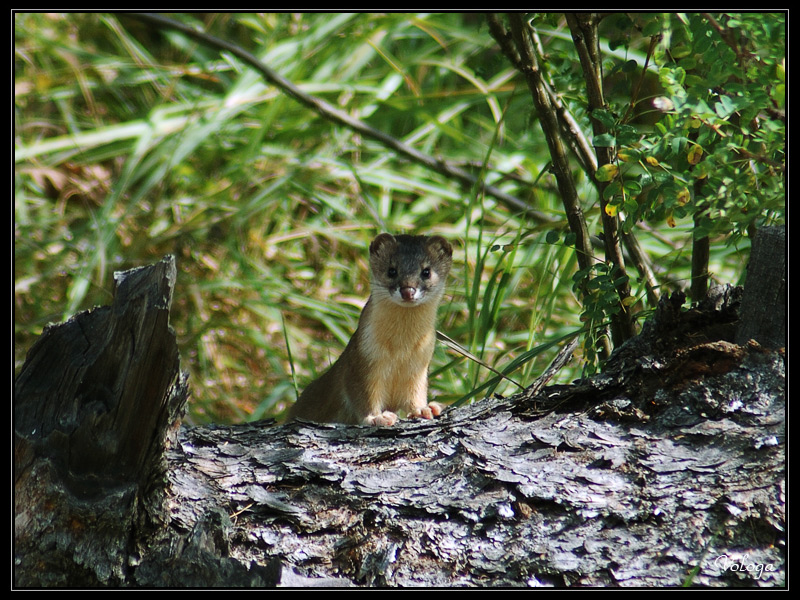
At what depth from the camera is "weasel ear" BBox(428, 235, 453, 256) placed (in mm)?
4133

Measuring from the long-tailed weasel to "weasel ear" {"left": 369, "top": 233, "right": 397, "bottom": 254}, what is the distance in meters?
0.09

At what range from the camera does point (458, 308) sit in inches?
211

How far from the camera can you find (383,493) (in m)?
2.31

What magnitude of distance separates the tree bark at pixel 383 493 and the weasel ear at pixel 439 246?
1792 mm

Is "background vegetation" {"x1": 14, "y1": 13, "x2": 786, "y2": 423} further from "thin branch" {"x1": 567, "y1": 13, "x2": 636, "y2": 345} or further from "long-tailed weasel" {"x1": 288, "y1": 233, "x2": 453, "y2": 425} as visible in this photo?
"thin branch" {"x1": 567, "y1": 13, "x2": 636, "y2": 345}

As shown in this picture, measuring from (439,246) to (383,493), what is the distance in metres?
2.02

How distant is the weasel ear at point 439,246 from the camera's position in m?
4.13

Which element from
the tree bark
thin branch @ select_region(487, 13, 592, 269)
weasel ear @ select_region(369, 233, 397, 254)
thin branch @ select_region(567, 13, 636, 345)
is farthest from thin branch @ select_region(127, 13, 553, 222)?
the tree bark

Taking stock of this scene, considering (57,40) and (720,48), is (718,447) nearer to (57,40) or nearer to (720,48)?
(720,48)

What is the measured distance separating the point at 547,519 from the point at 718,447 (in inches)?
20.4

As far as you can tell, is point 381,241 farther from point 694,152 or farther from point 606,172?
point 694,152

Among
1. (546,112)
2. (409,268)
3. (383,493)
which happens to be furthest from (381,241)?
(383,493)

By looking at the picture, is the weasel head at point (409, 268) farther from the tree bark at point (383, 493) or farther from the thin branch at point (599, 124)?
the tree bark at point (383, 493)
